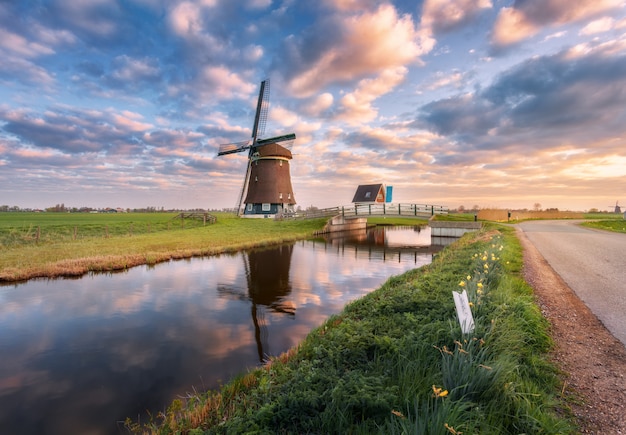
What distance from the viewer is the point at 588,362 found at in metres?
4.02

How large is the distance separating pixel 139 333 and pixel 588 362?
9.03m

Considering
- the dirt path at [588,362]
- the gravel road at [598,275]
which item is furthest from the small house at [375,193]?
the dirt path at [588,362]

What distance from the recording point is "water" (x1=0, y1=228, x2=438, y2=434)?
5.36 metres

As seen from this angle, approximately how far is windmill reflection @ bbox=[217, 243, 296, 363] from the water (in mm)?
49

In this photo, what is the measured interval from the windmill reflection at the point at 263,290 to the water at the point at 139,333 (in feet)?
0.16

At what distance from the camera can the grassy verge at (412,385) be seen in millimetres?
2832

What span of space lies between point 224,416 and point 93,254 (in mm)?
16622

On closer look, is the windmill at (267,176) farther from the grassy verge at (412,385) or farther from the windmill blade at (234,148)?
the grassy verge at (412,385)

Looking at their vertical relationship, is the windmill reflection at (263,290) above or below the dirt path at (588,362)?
below

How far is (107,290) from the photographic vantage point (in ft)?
38.9

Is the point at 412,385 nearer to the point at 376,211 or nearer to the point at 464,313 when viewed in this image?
the point at 464,313

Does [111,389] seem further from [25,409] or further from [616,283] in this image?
[616,283]

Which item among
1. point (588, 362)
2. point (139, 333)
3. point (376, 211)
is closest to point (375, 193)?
point (376, 211)

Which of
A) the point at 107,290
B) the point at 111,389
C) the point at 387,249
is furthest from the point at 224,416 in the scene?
the point at 387,249
